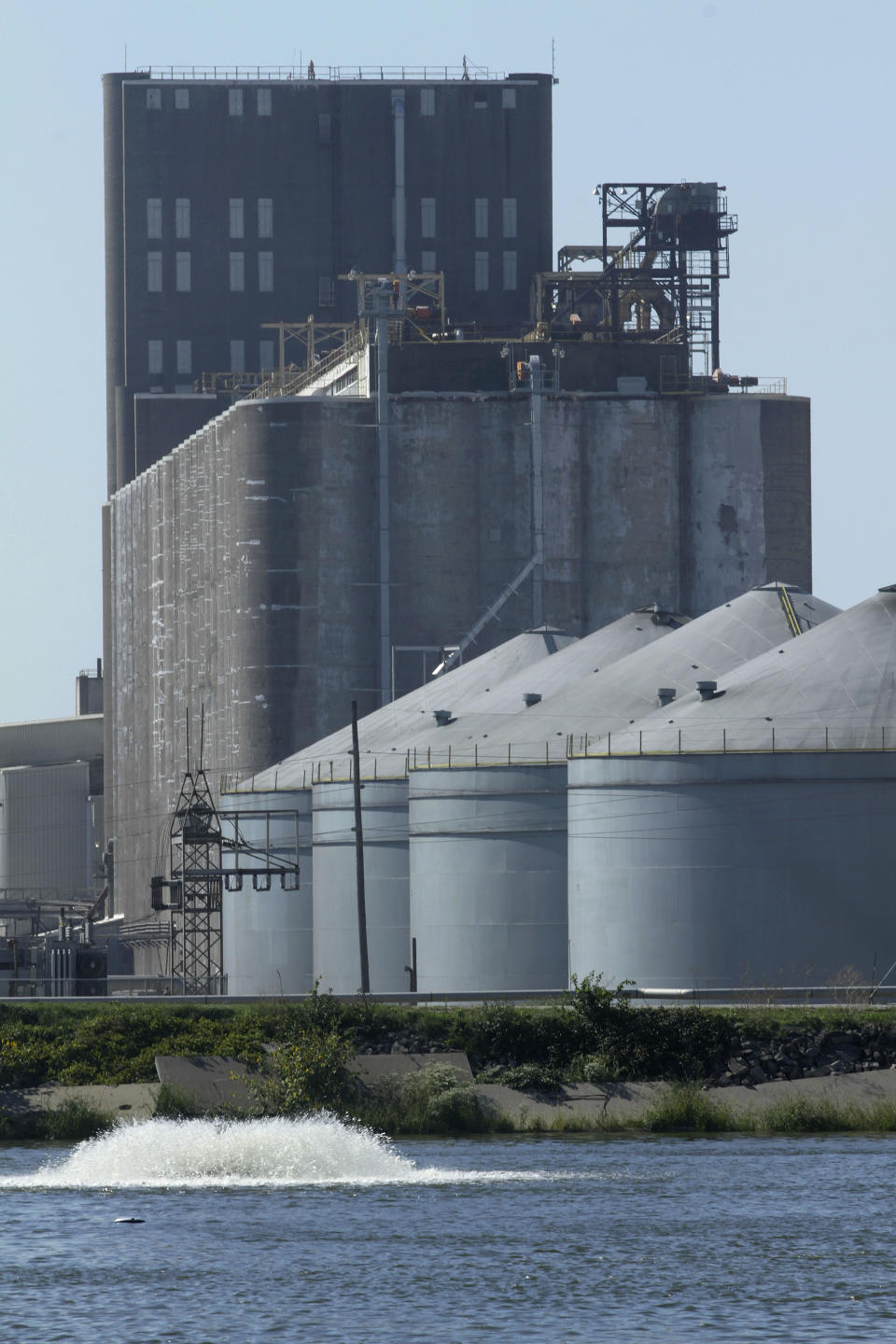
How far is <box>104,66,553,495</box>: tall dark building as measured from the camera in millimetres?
147375

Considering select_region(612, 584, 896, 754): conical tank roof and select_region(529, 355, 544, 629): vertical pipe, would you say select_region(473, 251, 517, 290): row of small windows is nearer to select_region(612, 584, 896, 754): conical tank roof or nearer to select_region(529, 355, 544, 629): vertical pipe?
select_region(529, 355, 544, 629): vertical pipe

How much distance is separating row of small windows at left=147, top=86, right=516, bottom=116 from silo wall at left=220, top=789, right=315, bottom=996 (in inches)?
2758

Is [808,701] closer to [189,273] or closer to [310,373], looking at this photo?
[310,373]

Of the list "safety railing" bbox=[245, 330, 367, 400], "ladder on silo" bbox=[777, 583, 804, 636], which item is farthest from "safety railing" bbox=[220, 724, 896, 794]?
"safety railing" bbox=[245, 330, 367, 400]

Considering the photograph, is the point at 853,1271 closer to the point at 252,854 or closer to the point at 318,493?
the point at 252,854

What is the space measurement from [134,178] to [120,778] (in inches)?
1508

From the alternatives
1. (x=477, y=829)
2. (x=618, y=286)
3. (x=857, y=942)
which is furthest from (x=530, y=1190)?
(x=618, y=286)

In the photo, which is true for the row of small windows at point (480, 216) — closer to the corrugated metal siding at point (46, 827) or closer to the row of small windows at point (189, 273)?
the row of small windows at point (189, 273)

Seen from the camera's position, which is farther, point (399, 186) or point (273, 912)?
point (399, 186)

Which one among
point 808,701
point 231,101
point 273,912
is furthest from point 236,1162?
point 231,101

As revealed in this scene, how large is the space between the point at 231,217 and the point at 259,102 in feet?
22.6

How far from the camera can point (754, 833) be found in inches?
2315

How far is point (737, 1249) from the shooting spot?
106 feet

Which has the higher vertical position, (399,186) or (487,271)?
(399,186)
